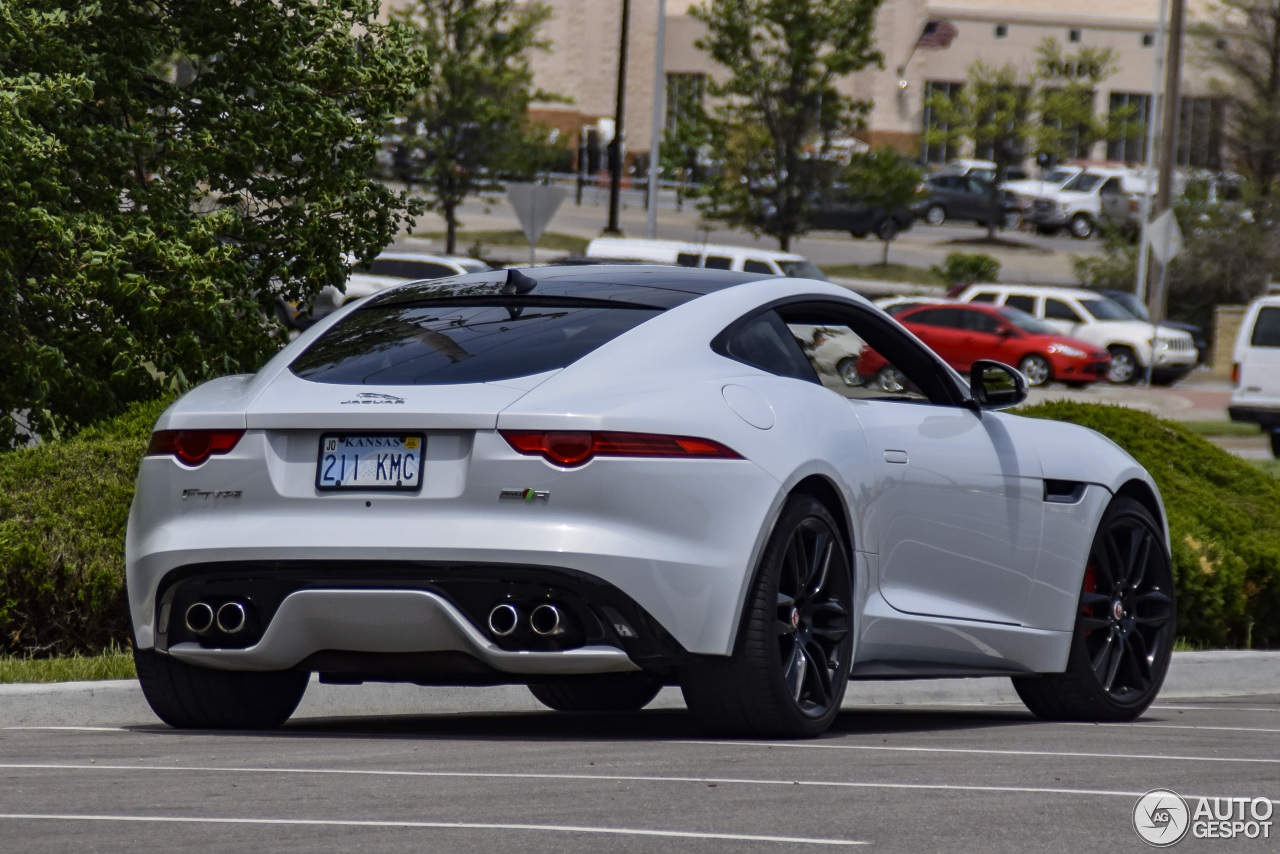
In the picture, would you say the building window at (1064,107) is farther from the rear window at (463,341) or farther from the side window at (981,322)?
the rear window at (463,341)

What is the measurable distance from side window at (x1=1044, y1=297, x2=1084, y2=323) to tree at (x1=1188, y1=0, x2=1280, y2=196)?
1283cm

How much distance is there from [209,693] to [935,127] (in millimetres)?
67189

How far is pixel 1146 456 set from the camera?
10.8m

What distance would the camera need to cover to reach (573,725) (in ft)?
22.1

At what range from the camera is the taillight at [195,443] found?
18.4 ft

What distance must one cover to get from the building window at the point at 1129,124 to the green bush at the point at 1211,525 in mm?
61847

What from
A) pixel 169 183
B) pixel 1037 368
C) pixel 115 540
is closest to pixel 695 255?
pixel 1037 368

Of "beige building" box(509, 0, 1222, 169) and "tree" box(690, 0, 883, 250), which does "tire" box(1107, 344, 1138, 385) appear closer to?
"tree" box(690, 0, 883, 250)

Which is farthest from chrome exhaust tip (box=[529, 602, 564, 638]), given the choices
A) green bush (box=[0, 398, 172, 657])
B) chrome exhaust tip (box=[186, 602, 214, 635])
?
green bush (box=[0, 398, 172, 657])

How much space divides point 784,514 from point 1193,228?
146ft

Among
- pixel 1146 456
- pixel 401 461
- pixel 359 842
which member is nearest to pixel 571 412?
pixel 401 461

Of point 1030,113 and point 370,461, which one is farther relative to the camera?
point 1030,113

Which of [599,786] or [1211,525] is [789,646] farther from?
[1211,525]

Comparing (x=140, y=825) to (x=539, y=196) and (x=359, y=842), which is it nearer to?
(x=359, y=842)
